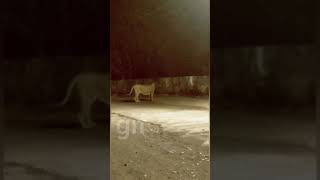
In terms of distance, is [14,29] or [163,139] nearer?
[14,29]

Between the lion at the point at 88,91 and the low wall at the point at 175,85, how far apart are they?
24 centimetres

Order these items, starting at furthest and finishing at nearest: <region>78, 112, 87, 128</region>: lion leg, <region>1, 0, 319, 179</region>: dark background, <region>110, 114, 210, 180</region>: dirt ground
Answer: <region>110, 114, 210, 180</region>: dirt ground → <region>78, 112, 87, 128</region>: lion leg → <region>1, 0, 319, 179</region>: dark background

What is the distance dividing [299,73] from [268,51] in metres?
0.31

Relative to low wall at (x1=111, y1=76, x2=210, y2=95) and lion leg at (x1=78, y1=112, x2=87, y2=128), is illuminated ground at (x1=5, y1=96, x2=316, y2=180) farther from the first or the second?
low wall at (x1=111, y1=76, x2=210, y2=95)

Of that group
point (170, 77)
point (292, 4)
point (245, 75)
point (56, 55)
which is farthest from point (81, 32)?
point (292, 4)

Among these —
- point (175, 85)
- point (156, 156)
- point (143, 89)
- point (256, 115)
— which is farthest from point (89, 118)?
point (256, 115)

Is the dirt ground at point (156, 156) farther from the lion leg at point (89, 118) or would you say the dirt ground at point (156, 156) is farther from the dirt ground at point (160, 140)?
the lion leg at point (89, 118)

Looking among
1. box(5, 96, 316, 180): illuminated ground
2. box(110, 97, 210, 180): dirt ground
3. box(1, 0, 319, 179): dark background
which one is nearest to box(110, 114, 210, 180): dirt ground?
box(110, 97, 210, 180): dirt ground

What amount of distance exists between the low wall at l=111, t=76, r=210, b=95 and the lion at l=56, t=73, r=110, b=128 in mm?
242

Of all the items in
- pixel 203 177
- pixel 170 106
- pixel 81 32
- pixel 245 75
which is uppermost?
pixel 81 32

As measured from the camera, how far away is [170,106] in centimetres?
481

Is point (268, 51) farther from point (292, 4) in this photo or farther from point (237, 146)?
point (237, 146)

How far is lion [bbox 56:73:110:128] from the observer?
440cm

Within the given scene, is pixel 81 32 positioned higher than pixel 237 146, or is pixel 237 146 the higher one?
pixel 81 32
